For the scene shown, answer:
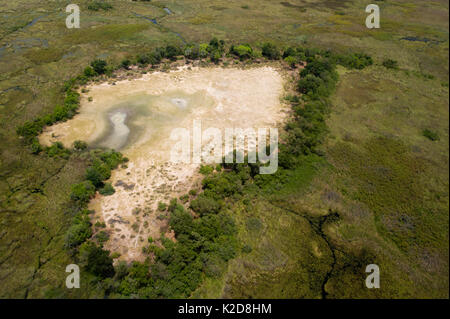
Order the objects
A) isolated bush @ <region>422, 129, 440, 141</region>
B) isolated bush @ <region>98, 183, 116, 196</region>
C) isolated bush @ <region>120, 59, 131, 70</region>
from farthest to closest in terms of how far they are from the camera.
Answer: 1. isolated bush @ <region>120, 59, 131, 70</region>
2. isolated bush @ <region>98, 183, 116, 196</region>
3. isolated bush @ <region>422, 129, 440, 141</region>

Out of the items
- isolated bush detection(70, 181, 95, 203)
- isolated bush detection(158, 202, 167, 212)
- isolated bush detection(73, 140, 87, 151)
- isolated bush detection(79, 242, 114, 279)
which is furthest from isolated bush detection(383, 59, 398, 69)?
isolated bush detection(79, 242, 114, 279)

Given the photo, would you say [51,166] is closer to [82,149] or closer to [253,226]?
[82,149]

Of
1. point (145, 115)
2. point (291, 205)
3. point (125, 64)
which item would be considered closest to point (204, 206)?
point (291, 205)

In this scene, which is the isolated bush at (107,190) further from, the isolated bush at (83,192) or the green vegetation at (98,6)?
the green vegetation at (98,6)

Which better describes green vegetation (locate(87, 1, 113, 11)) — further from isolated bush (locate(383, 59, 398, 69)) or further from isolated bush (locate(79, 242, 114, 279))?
isolated bush (locate(79, 242, 114, 279))

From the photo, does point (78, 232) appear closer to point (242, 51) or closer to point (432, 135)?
point (432, 135)

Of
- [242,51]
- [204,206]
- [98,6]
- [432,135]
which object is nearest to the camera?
[432,135]

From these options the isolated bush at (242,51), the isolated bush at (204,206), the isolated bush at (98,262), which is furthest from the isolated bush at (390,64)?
the isolated bush at (98,262)

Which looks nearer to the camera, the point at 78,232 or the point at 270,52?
the point at 78,232
